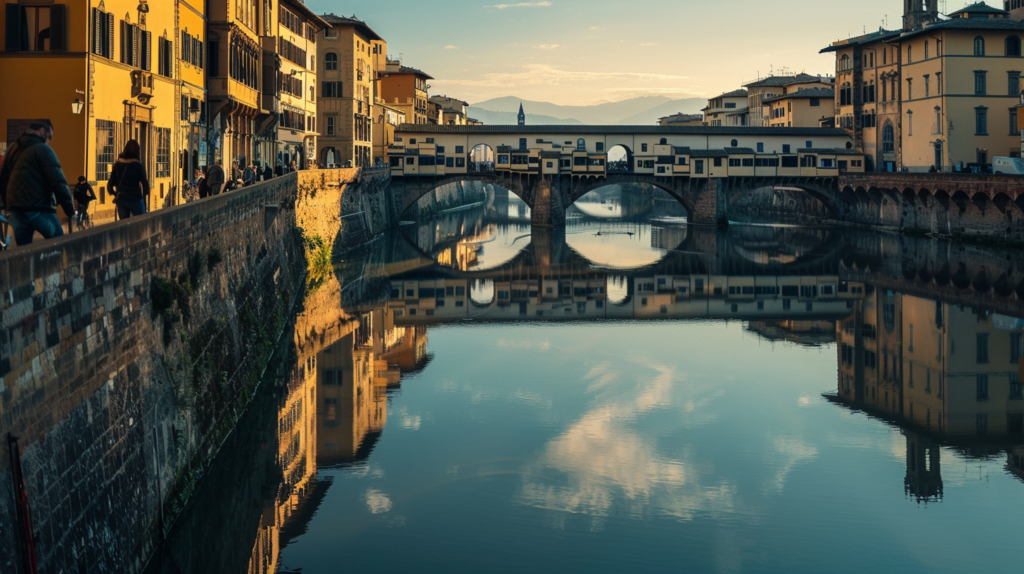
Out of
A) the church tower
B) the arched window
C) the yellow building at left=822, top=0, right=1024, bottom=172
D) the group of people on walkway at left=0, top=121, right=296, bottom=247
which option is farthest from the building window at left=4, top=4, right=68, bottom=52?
the church tower

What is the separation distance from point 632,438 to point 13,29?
54.4 feet

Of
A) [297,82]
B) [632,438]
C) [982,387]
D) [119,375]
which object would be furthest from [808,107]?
[119,375]

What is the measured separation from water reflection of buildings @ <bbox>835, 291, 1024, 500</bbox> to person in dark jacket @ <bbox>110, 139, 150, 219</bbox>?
44.1 feet

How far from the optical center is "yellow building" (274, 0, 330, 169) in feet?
181

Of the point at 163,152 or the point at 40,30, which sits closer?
the point at 40,30

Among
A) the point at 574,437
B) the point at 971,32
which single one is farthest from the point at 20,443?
the point at 971,32

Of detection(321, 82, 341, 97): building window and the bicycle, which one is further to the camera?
detection(321, 82, 341, 97): building window

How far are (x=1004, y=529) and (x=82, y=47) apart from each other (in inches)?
844

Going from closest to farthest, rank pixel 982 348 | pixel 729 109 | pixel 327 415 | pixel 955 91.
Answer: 1. pixel 327 415
2. pixel 982 348
3. pixel 955 91
4. pixel 729 109

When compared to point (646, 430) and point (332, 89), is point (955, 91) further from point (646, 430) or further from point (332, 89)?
point (646, 430)

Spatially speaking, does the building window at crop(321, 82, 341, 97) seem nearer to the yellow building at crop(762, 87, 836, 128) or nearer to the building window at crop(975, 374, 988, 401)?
the yellow building at crop(762, 87, 836, 128)

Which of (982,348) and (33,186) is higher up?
(33,186)

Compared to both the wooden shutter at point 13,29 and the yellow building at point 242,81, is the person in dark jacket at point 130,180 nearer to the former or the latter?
the wooden shutter at point 13,29

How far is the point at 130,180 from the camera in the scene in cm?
1622
